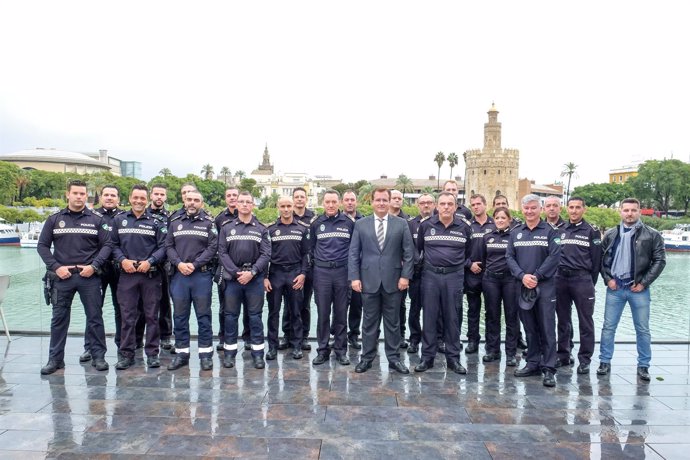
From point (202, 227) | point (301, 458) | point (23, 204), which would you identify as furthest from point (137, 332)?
point (23, 204)

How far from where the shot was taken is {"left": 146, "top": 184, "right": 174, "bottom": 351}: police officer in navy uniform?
16.8 ft

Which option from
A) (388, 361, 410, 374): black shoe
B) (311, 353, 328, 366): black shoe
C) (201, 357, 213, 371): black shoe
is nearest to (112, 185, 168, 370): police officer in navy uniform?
(201, 357, 213, 371): black shoe

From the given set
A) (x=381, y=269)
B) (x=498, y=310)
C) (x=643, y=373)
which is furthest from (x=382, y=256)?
(x=643, y=373)

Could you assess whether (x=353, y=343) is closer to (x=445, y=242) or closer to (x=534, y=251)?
(x=445, y=242)

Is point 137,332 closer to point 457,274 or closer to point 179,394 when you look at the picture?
point 179,394

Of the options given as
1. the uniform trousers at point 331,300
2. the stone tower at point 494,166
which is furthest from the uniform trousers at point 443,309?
the stone tower at point 494,166

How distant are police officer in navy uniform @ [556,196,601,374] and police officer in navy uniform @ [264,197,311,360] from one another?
267 cm

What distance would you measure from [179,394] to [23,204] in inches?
2609

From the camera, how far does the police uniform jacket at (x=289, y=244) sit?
509cm

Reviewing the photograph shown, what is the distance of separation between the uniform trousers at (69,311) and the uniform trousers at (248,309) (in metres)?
1.26

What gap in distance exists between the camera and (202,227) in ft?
15.5

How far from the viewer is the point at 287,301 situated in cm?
528

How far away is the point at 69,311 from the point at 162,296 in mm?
952

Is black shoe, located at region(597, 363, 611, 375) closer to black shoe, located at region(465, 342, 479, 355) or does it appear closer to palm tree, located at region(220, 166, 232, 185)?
black shoe, located at region(465, 342, 479, 355)
